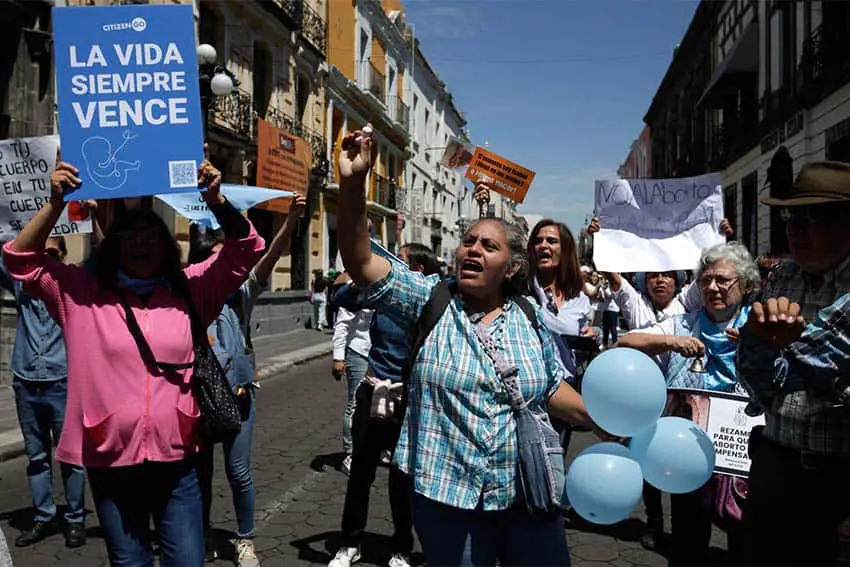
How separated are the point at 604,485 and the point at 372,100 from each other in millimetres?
27989

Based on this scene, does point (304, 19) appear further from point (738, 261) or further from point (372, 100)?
point (738, 261)

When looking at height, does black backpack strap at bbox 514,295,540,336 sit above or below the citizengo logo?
below

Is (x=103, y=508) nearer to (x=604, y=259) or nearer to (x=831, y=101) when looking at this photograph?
(x=604, y=259)

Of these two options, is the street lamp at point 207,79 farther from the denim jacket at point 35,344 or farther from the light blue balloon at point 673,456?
the light blue balloon at point 673,456

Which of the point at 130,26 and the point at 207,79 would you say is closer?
the point at 130,26

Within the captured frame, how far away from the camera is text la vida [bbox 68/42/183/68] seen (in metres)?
3.23

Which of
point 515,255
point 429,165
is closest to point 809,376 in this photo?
point 515,255

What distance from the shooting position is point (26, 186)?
5.38 meters

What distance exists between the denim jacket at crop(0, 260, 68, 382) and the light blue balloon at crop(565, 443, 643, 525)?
367 cm

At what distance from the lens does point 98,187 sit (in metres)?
3.07

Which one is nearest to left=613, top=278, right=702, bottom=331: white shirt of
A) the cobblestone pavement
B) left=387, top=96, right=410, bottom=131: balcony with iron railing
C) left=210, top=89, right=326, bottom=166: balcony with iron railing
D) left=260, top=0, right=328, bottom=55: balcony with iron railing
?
the cobblestone pavement

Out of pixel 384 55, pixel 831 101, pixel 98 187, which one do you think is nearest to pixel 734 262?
pixel 98 187

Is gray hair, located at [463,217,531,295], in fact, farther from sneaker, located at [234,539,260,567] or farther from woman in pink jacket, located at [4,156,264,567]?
sneaker, located at [234,539,260,567]

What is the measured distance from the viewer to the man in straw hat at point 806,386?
7.68ft
